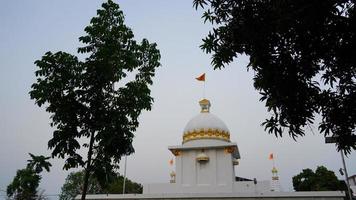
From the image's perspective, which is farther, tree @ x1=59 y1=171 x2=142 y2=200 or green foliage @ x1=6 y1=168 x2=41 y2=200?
tree @ x1=59 y1=171 x2=142 y2=200

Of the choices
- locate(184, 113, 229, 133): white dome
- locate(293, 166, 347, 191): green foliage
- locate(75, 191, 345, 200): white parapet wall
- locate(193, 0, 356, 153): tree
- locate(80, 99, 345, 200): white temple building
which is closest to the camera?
locate(193, 0, 356, 153): tree

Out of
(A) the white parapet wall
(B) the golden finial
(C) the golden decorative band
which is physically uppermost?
(B) the golden finial

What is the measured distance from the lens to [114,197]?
22469 millimetres

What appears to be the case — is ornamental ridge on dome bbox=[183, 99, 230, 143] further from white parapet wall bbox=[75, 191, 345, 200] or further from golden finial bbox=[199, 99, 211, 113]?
white parapet wall bbox=[75, 191, 345, 200]

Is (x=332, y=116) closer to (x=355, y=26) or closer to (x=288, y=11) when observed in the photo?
(x=355, y=26)

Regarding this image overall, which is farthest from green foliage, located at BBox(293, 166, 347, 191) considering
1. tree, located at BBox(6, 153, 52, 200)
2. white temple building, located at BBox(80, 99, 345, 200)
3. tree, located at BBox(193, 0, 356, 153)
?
tree, located at BBox(193, 0, 356, 153)

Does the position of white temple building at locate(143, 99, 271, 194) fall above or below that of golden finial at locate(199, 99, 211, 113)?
below

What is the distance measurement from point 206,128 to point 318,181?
24399mm

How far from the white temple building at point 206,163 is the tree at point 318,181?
20.7 metres

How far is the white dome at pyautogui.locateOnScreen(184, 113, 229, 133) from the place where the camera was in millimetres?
27031

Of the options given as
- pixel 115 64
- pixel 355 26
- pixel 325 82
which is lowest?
pixel 325 82

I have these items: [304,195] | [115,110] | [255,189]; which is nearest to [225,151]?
[255,189]

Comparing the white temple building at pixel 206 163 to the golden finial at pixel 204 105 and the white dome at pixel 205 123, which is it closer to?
the white dome at pixel 205 123

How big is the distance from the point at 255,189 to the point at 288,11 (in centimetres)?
1993
